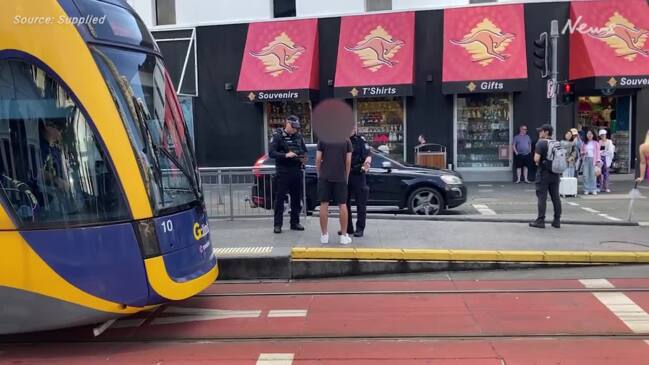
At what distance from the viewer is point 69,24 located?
14.9 feet

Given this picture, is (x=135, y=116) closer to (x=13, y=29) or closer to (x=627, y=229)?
(x=13, y=29)

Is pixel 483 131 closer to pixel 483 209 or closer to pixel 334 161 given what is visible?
pixel 483 209

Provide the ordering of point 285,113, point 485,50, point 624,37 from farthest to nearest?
point 285,113
point 485,50
point 624,37

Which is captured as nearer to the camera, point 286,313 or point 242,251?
point 286,313

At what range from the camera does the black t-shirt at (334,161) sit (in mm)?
7883

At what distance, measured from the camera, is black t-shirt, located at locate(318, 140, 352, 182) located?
788 cm

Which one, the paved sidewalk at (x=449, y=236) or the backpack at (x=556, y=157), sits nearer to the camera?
the paved sidewalk at (x=449, y=236)

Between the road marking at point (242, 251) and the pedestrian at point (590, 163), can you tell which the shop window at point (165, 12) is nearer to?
the pedestrian at point (590, 163)

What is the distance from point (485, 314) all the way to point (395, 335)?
1.05 metres

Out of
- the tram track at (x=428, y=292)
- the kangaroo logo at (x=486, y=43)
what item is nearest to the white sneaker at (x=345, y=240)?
the tram track at (x=428, y=292)

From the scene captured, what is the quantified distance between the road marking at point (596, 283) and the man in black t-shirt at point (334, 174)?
293 centimetres

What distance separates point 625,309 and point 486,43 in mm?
13489

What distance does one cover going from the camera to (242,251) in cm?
761

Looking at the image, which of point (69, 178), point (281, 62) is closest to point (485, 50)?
point (281, 62)
